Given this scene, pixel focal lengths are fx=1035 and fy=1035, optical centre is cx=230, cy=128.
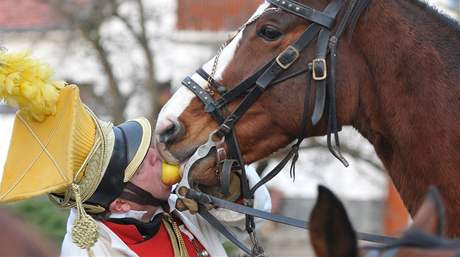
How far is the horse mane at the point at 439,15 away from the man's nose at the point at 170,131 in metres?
1.04

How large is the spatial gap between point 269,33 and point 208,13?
927 cm

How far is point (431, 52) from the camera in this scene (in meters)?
3.90

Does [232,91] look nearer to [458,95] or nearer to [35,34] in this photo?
[458,95]

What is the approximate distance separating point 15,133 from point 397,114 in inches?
56.6

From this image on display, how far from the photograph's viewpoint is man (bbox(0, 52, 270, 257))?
3711mm

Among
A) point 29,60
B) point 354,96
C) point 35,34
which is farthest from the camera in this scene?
point 35,34

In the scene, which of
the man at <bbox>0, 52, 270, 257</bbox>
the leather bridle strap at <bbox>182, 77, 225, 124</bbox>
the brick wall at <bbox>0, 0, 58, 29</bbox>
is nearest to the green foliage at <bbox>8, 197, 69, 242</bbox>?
the brick wall at <bbox>0, 0, 58, 29</bbox>

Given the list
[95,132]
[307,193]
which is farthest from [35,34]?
[95,132]

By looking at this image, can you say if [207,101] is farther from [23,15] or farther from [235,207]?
[23,15]

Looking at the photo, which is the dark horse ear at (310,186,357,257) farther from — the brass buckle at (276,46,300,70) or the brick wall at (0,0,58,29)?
the brick wall at (0,0,58,29)

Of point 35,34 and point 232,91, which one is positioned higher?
point 232,91

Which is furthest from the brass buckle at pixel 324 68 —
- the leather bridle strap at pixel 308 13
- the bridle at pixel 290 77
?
the leather bridle strap at pixel 308 13

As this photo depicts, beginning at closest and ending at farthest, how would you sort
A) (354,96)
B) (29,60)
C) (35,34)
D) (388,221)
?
(29,60), (354,96), (35,34), (388,221)

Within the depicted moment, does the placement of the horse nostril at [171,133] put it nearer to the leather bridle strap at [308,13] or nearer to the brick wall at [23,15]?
the leather bridle strap at [308,13]
